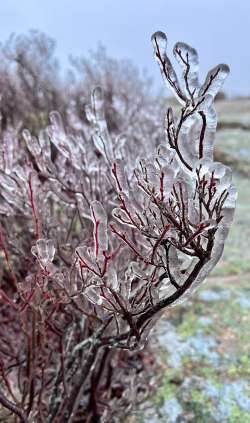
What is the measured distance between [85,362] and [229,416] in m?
0.49

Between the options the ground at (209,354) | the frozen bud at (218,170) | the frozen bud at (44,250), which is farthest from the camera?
the ground at (209,354)

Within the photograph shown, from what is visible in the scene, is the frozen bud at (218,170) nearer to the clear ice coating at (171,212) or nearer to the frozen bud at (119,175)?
the clear ice coating at (171,212)

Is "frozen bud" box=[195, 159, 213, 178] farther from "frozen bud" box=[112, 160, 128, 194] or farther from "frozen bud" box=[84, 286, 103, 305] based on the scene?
"frozen bud" box=[84, 286, 103, 305]

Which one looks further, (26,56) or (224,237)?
(26,56)

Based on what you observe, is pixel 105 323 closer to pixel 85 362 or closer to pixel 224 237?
pixel 85 362

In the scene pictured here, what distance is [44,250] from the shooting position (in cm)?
75

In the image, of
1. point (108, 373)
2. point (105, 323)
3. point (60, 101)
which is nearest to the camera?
point (105, 323)

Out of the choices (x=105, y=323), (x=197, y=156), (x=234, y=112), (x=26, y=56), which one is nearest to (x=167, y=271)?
(x=197, y=156)

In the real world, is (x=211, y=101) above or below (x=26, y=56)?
below

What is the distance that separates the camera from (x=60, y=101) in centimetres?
427

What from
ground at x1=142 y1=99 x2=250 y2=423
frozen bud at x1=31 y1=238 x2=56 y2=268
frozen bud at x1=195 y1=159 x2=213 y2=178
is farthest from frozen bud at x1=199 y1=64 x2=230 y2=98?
ground at x1=142 y1=99 x2=250 y2=423

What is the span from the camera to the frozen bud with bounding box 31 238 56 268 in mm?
746

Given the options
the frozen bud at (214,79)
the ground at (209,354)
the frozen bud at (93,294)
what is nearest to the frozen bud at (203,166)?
the frozen bud at (214,79)

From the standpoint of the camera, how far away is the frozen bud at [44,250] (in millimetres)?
746
